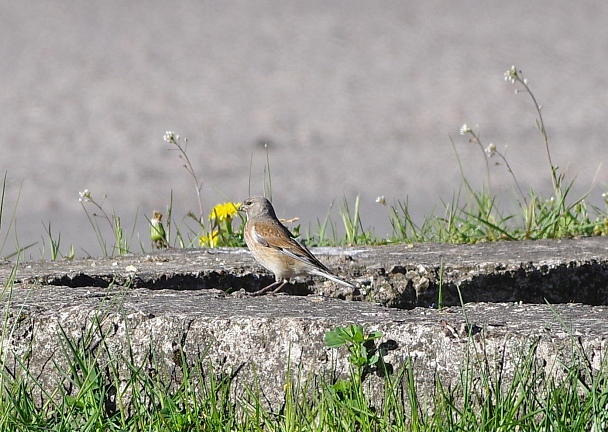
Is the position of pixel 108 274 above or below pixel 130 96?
below

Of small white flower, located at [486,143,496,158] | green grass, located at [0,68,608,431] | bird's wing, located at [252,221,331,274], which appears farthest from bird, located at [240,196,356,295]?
small white flower, located at [486,143,496,158]

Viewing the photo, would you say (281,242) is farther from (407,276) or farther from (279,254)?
(407,276)

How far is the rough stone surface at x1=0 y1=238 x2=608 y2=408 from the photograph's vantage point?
293 centimetres

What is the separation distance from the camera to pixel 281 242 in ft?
14.6

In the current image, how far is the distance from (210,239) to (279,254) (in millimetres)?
1135

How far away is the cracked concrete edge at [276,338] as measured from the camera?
2904 millimetres

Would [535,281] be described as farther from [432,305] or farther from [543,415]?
[543,415]

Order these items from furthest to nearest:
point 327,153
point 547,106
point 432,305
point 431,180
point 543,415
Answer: point 547,106, point 327,153, point 431,180, point 432,305, point 543,415

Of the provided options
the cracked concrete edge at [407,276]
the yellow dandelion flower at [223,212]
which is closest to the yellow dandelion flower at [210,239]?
the yellow dandelion flower at [223,212]

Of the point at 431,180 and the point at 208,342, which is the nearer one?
the point at 208,342

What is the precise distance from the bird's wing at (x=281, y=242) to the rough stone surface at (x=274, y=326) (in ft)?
0.87

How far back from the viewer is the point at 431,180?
1110 cm

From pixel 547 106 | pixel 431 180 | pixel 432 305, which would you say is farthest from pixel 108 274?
pixel 547 106

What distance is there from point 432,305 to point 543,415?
46.8 inches
